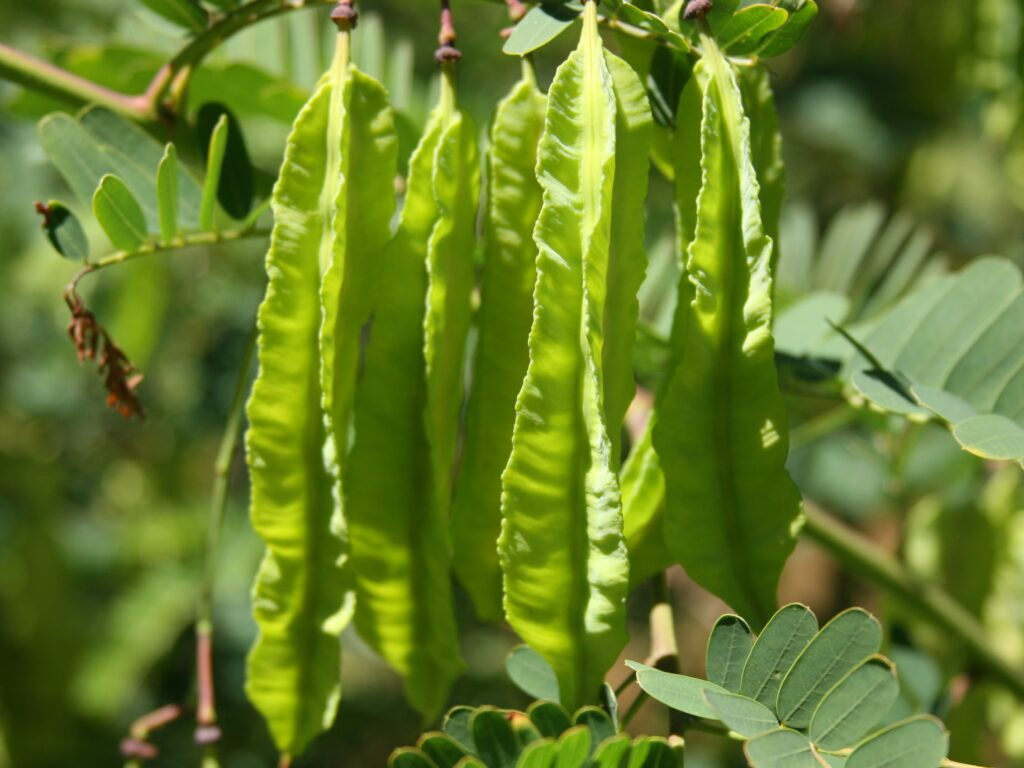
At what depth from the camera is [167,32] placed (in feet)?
3.65

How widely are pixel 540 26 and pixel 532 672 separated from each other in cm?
48

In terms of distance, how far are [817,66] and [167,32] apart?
247 cm

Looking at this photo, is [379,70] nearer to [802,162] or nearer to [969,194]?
[802,162]

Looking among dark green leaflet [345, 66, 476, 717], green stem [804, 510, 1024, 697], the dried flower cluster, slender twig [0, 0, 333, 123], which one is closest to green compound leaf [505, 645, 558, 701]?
dark green leaflet [345, 66, 476, 717]

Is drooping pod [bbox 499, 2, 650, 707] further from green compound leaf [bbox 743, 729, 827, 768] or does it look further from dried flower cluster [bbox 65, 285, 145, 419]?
dried flower cluster [bbox 65, 285, 145, 419]

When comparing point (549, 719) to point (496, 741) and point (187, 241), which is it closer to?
point (496, 741)

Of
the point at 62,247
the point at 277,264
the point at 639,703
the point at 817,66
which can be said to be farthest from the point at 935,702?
the point at 817,66

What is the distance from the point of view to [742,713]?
27.1 inches

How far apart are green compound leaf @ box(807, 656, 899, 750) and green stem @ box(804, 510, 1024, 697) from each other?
56 centimetres

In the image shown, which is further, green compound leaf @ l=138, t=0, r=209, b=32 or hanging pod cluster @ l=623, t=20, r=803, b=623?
green compound leaf @ l=138, t=0, r=209, b=32

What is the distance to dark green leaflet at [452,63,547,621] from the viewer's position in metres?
0.83

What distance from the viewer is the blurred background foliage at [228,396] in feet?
4.85

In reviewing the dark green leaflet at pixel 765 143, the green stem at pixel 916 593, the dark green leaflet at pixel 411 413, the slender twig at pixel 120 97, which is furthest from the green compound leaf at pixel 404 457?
the green stem at pixel 916 593

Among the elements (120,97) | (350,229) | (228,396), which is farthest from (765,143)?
(228,396)
